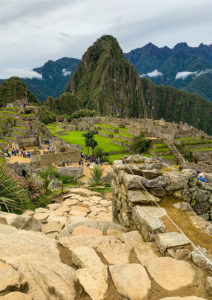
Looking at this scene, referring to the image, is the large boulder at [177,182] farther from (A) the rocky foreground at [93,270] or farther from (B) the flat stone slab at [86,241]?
(B) the flat stone slab at [86,241]

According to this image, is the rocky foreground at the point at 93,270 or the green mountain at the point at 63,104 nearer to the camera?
the rocky foreground at the point at 93,270

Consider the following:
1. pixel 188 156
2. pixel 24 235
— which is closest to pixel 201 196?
pixel 24 235

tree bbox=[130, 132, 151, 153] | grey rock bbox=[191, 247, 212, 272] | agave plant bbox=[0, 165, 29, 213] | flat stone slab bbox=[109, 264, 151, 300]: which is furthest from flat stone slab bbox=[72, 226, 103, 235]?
tree bbox=[130, 132, 151, 153]

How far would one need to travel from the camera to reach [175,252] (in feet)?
11.9

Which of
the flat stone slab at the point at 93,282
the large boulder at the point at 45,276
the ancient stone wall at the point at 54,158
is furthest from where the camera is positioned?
the ancient stone wall at the point at 54,158

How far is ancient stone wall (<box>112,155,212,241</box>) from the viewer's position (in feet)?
16.8

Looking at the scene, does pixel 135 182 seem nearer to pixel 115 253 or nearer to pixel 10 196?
pixel 115 253

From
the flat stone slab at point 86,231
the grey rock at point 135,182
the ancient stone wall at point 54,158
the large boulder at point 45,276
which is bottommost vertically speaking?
the ancient stone wall at point 54,158

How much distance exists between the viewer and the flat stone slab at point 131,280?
9.47ft

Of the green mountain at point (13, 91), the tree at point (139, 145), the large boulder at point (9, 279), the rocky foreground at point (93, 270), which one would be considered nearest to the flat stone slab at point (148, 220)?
the rocky foreground at point (93, 270)

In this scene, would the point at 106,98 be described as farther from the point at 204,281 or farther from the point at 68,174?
the point at 204,281

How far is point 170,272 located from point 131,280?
24.1 inches

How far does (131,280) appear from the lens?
121 inches

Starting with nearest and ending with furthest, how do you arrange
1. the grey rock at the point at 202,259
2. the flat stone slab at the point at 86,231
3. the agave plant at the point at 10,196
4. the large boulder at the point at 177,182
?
the grey rock at the point at 202,259
the flat stone slab at the point at 86,231
the large boulder at the point at 177,182
the agave plant at the point at 10,196
